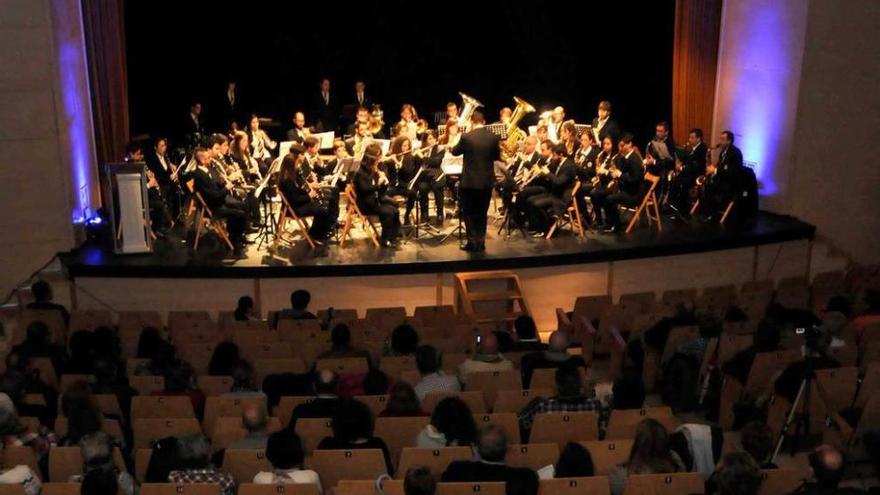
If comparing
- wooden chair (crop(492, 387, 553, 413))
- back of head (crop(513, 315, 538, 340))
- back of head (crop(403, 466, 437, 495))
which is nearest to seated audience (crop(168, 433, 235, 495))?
back of head (crop(403, 466, 437, 495))

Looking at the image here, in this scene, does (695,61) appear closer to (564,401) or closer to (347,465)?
(564,401)

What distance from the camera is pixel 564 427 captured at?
5.70 m

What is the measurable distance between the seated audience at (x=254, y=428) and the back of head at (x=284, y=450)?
0.46 metres

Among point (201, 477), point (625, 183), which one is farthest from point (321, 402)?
point (625, 183)

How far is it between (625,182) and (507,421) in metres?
6.09

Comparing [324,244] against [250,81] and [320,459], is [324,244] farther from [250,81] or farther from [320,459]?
[320,459]

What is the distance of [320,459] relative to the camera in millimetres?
5141

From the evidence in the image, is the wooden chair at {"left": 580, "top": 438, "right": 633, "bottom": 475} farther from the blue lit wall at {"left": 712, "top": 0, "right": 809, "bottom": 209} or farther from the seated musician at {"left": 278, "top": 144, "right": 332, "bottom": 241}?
the blue lit wall at {"left": 712, "top": 0, "right": 809, "bottom": 209}

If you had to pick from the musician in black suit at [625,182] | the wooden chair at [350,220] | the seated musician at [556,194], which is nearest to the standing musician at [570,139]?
the seated musician at [556,194]

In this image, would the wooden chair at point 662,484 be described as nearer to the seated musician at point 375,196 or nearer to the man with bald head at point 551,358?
the man with bald head at point 551,358

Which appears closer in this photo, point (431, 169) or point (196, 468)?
point (196, 468)

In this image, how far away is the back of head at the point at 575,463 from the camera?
5.16m

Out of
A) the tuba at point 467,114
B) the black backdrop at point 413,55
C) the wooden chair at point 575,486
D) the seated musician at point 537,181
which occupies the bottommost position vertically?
the wooden chair at point 575,486

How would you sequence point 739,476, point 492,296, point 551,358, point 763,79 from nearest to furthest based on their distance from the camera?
point 739,476
point 551,358
point 492,296
point 763,79
